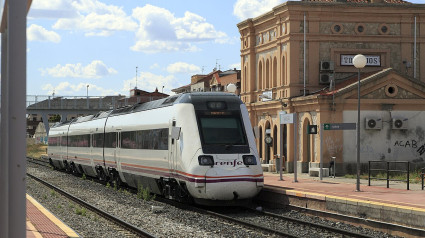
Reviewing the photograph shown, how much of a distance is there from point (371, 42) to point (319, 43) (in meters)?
2.94

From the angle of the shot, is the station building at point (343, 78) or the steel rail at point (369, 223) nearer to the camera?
the steel rail at point (369, 223)

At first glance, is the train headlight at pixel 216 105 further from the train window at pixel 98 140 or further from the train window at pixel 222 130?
the train window at pixel 98 140

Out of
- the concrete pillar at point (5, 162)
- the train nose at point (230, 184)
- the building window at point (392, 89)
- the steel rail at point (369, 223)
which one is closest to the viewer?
the concrete pillar at point (5, 162)

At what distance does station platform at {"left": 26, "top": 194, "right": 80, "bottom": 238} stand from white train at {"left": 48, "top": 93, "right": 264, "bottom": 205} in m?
3.90

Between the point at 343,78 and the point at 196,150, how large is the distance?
21.3 meters

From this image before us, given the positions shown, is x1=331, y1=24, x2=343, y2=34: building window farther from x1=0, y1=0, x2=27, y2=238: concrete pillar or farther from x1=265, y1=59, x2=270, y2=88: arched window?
x1=0, y1=0, x2=27, y2=238: concrete pillar

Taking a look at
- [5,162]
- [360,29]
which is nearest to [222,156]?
[5,162]

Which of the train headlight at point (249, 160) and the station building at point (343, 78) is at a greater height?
the station building at point (343, 78)

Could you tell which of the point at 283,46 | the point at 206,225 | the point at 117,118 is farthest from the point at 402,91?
the point at 206,225

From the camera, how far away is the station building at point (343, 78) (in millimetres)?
34375

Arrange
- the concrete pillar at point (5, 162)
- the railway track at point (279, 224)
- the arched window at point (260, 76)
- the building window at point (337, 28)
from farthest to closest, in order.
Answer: the arched window at point (260, 76)
the building window at point (337, 28)
the railway track at point (279, 224)
the concrete pillar at point (5, 162)

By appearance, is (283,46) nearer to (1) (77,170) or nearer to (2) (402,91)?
(2) (402,91)

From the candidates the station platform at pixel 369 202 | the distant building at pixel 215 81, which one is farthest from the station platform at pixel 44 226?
the distant building at pixel 215 81

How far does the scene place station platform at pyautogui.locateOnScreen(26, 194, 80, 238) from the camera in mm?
12977
